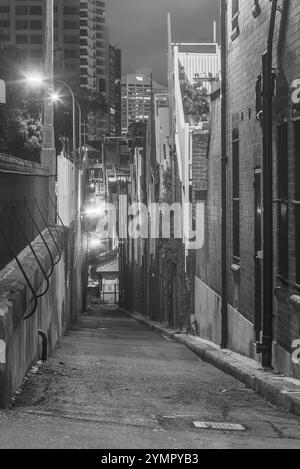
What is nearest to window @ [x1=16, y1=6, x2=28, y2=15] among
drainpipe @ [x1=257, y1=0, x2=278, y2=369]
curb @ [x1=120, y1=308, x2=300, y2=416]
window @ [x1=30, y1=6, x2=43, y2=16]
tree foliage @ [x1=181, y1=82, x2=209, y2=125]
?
window @ [x1=30, y1=6, x2=43, y2=16]

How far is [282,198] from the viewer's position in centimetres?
1124

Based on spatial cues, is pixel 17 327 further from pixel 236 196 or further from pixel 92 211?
pixel 92 211

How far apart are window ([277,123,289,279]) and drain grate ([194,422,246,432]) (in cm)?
347

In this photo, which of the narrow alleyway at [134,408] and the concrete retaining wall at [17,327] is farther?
the concrete retaining wall at [17,327]

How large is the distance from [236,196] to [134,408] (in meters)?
7.16

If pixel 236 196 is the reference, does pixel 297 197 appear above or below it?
below

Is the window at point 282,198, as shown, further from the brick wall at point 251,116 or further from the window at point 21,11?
the window at point 21,11

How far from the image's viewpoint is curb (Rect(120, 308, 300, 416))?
9184 millimetres

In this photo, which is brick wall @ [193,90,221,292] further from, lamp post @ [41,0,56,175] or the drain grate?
the drain grate

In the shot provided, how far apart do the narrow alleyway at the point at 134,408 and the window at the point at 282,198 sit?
1.71 m

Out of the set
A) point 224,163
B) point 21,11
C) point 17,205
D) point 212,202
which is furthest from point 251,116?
point 21,11

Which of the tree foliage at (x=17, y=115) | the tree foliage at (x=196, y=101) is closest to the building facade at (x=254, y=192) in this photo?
the tree foliage at (x=196, y=101)

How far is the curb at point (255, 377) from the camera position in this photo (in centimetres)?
918

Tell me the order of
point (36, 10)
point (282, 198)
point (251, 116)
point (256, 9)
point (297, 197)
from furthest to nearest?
point (36, 10) < point (251, 116) < point (256, 9) < point (282, 198) < point (297, 197)
